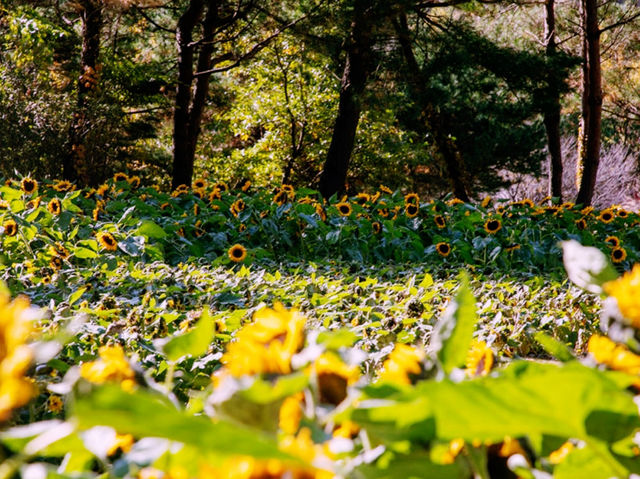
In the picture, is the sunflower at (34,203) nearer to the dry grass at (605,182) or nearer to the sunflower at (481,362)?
the sunflower at (481,362)

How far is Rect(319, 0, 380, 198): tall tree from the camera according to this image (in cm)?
870

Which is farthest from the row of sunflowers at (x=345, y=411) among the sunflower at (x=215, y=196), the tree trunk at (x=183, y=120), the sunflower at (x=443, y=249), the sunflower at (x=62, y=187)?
the tree trunk at (x=183, y=120)

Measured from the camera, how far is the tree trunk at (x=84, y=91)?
34.0 feet

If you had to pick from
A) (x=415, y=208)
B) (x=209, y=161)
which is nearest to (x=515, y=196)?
(x=209, y=161)

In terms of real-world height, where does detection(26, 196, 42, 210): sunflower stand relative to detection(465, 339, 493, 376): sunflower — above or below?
below

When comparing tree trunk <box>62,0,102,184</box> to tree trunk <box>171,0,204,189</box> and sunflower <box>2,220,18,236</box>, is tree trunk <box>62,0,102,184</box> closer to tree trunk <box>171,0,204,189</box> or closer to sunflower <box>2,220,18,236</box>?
tree trunk <box>171,0,204,189</box>

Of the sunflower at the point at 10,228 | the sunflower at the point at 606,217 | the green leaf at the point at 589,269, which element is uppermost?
the green leaf at the point at 589,269

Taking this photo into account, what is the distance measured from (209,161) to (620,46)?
10.6m

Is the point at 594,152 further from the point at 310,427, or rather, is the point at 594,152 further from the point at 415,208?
the point at 310,427

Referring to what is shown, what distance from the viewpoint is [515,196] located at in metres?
18.5

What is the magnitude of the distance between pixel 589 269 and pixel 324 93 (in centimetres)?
1525

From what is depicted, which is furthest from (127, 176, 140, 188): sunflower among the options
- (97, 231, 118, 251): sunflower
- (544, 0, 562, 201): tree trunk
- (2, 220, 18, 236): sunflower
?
(544, 0, 562, 201): tree trunk

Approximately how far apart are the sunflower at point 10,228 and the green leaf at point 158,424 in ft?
13.2

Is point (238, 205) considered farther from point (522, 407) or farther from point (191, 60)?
point (191, 60)
